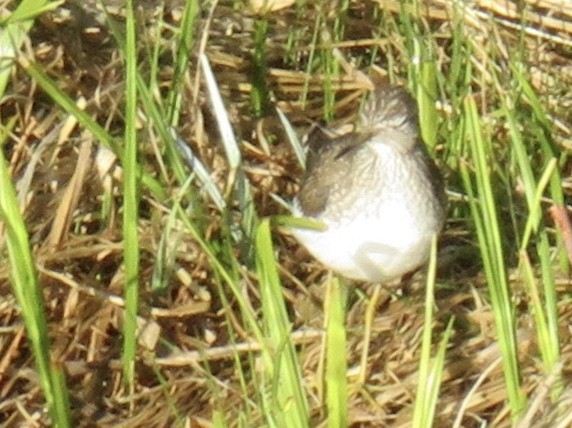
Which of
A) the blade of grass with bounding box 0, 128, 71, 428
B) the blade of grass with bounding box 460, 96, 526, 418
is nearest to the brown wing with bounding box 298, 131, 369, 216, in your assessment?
the blade of grass with bounding box 460, 96, 526, 418

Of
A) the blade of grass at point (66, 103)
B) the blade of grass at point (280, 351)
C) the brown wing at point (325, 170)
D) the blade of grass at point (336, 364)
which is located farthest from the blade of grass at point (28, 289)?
the brown wing at point (325, 170)

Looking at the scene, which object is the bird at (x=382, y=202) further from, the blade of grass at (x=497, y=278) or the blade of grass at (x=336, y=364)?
the blade of grass at (x=336, y=364)

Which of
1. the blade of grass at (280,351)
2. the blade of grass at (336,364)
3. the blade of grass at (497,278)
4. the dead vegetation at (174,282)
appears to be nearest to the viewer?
the blade of grass at (336,364)

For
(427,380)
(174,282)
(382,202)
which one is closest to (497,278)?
(427,380)

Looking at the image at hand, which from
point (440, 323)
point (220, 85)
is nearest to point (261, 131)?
point (220, 85)

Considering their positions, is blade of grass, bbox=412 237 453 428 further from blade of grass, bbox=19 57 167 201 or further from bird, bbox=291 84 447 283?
blade of grass, bbox=19 57 167 201

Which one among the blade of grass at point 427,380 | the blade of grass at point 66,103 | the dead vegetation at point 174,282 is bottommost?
the dead vegetation at point 174,282

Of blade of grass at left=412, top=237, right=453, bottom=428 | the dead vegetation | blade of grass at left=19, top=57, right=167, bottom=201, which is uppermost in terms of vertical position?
blade of grass at left=19, top=57, right=167, bottom=201

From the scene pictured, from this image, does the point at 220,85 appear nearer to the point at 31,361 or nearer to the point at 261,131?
the point at 261,131

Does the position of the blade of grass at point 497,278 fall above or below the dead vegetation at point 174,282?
above
